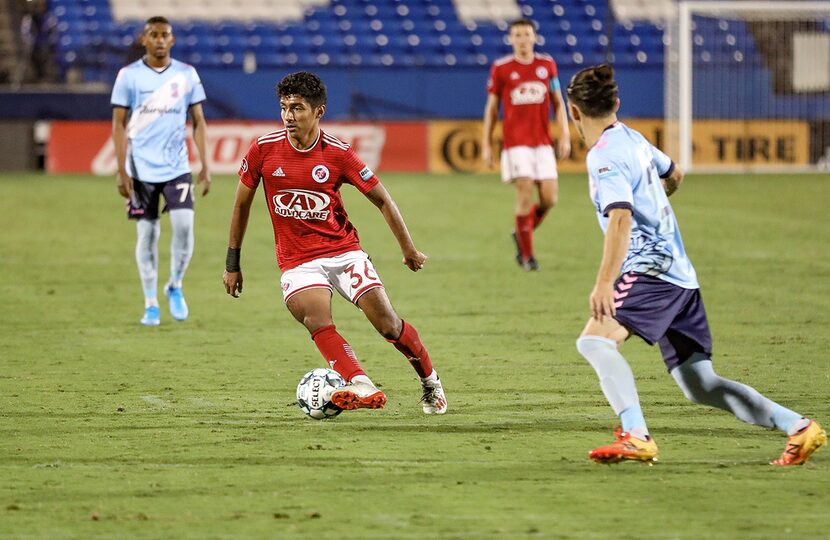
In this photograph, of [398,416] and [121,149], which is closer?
[398,416]

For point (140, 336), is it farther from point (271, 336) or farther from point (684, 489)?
point (684, 489)

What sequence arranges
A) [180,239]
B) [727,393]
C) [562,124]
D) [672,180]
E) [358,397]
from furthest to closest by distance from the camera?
[562,124] < [180,239] < [358,397] < [672,180] < [727,393]

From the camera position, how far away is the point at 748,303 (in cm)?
1097

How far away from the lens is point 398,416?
22.1ft

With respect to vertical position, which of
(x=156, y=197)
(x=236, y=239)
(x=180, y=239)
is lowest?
(x=180, y=239)

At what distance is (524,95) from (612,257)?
8.80m

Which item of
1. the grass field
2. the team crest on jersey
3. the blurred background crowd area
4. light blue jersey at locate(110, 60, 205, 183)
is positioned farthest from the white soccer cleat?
the blurred background crowd area

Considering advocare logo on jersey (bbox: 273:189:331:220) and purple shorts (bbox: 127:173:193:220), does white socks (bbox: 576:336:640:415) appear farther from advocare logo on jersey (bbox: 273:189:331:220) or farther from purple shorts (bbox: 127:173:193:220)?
purple shorts (bbox: 127:173:193:220)

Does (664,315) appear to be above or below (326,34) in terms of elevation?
below

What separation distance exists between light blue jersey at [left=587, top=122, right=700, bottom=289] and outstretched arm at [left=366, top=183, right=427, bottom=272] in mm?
1167

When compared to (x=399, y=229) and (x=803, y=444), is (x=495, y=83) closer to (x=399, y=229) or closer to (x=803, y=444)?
(x=399, y=229)

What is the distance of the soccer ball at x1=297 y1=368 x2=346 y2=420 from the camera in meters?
6.50

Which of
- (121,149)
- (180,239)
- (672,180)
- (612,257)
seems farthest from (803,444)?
(121,149)

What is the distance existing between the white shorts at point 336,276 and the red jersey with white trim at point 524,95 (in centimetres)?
731
